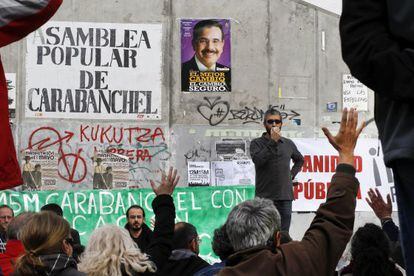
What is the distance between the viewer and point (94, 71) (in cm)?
1855

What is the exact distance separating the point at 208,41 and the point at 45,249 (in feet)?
47.3

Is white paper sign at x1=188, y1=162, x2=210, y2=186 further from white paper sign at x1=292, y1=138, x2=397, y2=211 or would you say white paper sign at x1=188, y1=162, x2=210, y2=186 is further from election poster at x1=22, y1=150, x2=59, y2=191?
election poster at x1=22, y1=150, x2=59, y2=191

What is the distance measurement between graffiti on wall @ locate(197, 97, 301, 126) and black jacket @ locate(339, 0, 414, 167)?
53.9ft

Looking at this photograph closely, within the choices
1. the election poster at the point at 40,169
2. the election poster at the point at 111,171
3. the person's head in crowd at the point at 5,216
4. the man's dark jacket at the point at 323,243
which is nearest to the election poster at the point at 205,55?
the election poster at the point at 111,171

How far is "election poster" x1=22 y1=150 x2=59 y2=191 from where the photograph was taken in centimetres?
1797

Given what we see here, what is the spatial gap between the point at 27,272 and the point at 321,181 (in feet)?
43.8

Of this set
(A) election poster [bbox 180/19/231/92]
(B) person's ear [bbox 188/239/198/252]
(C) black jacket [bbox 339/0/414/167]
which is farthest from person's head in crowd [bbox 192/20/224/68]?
(C) black jacket [bbox 339/0/414/167]

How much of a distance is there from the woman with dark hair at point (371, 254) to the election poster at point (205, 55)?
42.8ft

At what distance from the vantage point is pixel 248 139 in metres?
18.8

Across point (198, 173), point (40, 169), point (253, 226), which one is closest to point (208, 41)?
point (198, 173)

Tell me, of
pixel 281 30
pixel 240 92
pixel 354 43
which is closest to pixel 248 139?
pixel 240 92

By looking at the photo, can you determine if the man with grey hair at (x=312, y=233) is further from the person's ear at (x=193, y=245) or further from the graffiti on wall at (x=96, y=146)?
the graffiti on wall at (x=96, y=146)

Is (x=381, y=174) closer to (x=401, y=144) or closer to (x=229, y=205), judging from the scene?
(x=229, y=205)

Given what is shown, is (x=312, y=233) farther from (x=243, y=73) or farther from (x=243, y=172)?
(x=243, y=73)
